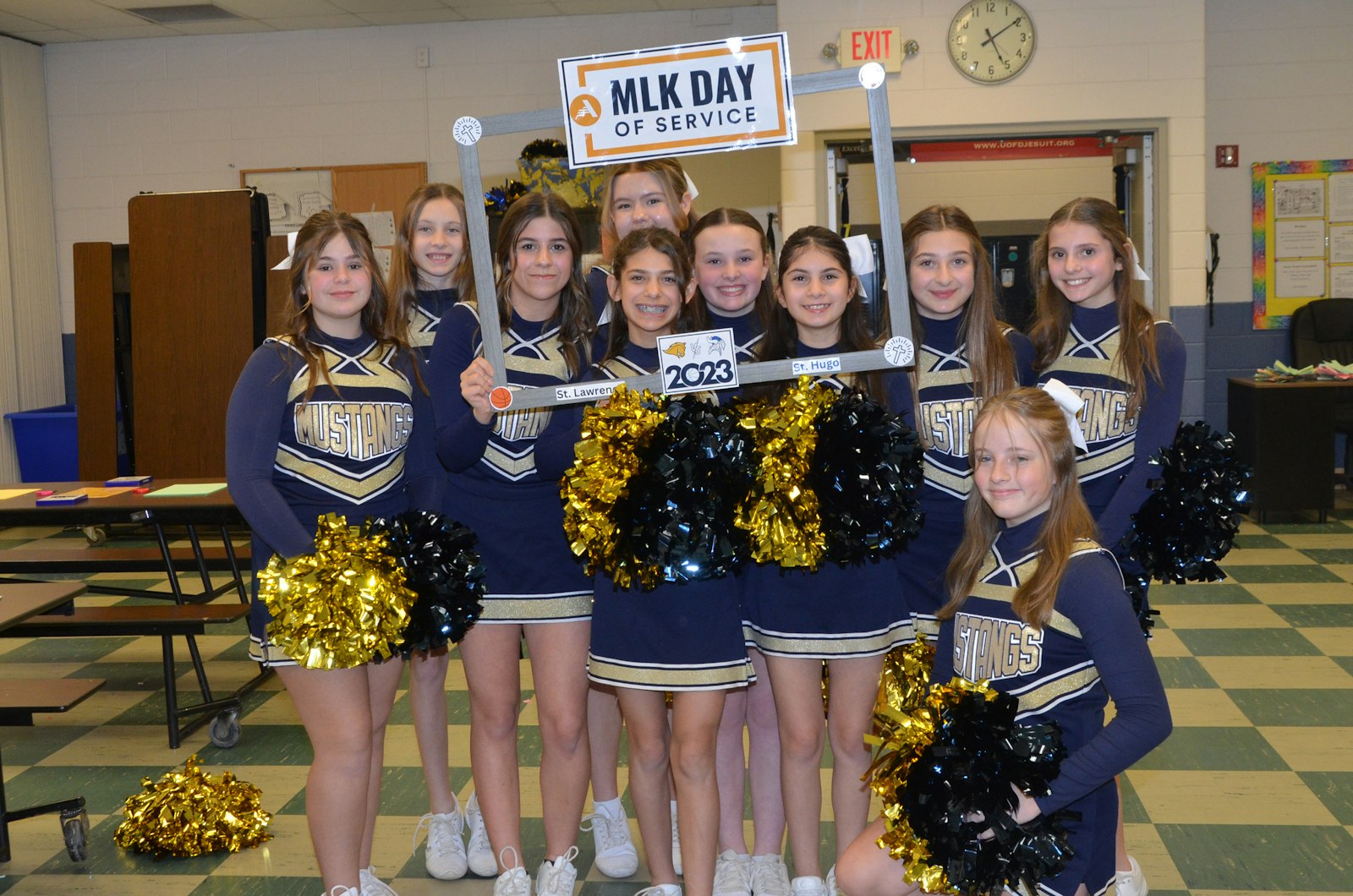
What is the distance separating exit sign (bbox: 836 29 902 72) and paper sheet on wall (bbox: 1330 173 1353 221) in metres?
2.94

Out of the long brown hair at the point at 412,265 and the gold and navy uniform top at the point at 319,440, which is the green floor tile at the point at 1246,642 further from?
the gold and navy uniform top at the point at 319,440

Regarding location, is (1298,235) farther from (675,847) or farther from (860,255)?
(675,847)

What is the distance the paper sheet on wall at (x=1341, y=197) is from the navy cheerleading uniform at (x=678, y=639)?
22.1 ft

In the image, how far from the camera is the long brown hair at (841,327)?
2201 mm

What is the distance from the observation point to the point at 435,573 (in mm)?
2064

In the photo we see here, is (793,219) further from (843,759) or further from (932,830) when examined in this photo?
(932,830)

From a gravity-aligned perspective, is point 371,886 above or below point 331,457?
below

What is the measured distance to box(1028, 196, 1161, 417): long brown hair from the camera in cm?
225

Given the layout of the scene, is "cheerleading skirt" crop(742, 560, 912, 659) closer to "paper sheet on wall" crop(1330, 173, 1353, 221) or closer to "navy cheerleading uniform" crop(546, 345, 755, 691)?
"navy cheerleading uniform" crop(546, 345, 755, 691)

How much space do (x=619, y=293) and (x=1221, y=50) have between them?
6.47 metres

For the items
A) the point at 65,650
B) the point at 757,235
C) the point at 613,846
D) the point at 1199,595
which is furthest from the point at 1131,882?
the point at 65,650

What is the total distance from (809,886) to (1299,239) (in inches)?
260

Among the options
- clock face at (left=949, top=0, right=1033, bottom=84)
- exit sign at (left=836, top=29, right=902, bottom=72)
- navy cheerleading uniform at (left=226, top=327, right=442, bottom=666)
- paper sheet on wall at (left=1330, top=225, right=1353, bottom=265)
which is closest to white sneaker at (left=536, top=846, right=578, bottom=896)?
navy cheerleading uniform at (left=226, top=327, right=442, bottom=666)

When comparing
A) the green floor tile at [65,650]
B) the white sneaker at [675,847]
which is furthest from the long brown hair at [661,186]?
the green floor tile at [65,650]
